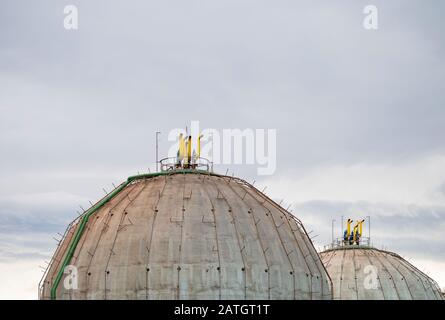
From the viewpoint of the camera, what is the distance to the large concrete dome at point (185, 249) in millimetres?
62781

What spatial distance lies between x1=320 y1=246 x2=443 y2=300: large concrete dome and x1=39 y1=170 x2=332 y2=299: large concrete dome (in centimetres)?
3270

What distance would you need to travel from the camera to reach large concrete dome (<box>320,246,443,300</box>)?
4058 inches

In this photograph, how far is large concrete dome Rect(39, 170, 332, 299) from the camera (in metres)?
62.8

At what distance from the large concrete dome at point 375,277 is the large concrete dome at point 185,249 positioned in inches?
1287

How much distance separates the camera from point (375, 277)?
103 meters

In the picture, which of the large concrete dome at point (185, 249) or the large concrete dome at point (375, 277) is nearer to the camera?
the large concrete dome at point (185, 249)

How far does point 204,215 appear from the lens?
66.7 m

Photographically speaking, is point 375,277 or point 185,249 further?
point 375,277

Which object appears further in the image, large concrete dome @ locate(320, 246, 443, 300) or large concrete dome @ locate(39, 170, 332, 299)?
large concrete dome @ locate(320, 246, 443, 300)

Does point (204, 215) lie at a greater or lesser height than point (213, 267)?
greater

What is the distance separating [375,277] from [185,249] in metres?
45.9
